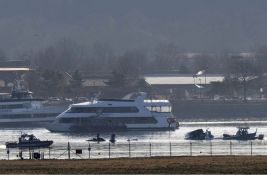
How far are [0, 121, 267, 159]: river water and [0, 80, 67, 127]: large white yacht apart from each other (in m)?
2.91

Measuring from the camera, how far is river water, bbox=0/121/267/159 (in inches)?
3261

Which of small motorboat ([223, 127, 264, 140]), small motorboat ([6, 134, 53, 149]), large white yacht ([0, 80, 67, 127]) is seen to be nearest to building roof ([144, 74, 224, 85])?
large white yacht ([0, 80, 67, 127])

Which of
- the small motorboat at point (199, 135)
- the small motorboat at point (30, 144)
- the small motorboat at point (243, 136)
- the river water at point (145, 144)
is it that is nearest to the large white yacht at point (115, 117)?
the river water at point (145, 144)

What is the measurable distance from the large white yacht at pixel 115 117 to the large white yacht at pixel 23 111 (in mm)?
5217

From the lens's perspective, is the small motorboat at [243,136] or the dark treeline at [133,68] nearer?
the small motorboat at [243,136]

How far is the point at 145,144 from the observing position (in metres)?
94.1

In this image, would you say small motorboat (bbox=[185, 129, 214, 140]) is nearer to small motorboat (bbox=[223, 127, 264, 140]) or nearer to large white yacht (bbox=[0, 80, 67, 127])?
small motorboat (bbox=[223, 127, 264, 140])

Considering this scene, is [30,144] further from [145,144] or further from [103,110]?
[103,110]

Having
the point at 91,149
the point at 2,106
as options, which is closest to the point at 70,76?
the point at 2,106

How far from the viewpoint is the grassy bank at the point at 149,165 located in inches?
2601

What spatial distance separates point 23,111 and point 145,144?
1170 inches

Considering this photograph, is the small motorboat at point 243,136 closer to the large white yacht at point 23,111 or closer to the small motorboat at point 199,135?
the small motorboat at point 199,135

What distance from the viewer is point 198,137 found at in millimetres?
98938

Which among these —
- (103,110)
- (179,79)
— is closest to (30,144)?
(103,110)
